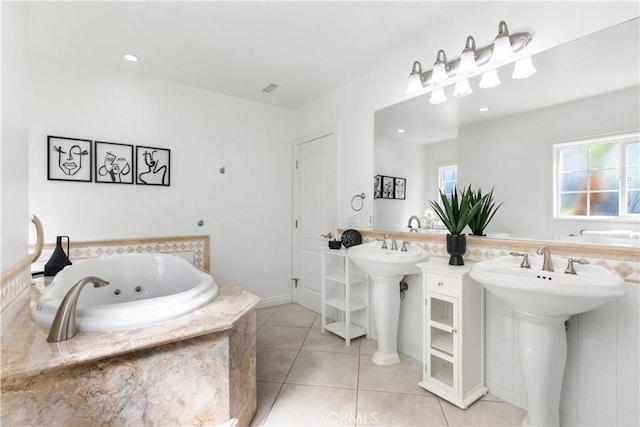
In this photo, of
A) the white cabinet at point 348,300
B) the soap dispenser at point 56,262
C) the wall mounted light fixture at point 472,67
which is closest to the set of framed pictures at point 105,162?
the soap dispenser at point 56,262

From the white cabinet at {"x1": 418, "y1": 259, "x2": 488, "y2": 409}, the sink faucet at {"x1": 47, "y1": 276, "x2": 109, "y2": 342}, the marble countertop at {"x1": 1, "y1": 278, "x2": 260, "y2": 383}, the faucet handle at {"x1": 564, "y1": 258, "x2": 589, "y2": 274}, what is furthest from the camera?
the white cabinet at {"x1": 418, "y1": 259, "x2": 488, "y2": 409}

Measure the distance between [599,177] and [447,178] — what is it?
77 cm

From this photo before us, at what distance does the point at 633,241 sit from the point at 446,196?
0.91 m

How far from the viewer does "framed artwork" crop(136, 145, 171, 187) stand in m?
2.64

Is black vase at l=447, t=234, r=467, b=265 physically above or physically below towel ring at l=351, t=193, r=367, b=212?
below

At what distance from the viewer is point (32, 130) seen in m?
2.20

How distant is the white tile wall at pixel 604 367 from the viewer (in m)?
1.29

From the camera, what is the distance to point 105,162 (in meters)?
2.48

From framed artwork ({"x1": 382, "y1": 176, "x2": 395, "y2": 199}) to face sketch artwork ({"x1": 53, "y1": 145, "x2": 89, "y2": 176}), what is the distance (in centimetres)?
255

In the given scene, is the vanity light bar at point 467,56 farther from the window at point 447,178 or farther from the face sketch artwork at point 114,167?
the face sketch artwork at point 114,167

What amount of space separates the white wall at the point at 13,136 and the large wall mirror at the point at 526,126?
7.35 ft

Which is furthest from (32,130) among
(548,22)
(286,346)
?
(548,22)

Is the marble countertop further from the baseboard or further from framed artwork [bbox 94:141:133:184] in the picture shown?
the baseboard

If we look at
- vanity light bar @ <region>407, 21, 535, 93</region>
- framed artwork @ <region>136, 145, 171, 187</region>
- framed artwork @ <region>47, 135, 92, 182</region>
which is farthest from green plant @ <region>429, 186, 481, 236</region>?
framed artwork @ <region>47, 135, 92, 182</region>
